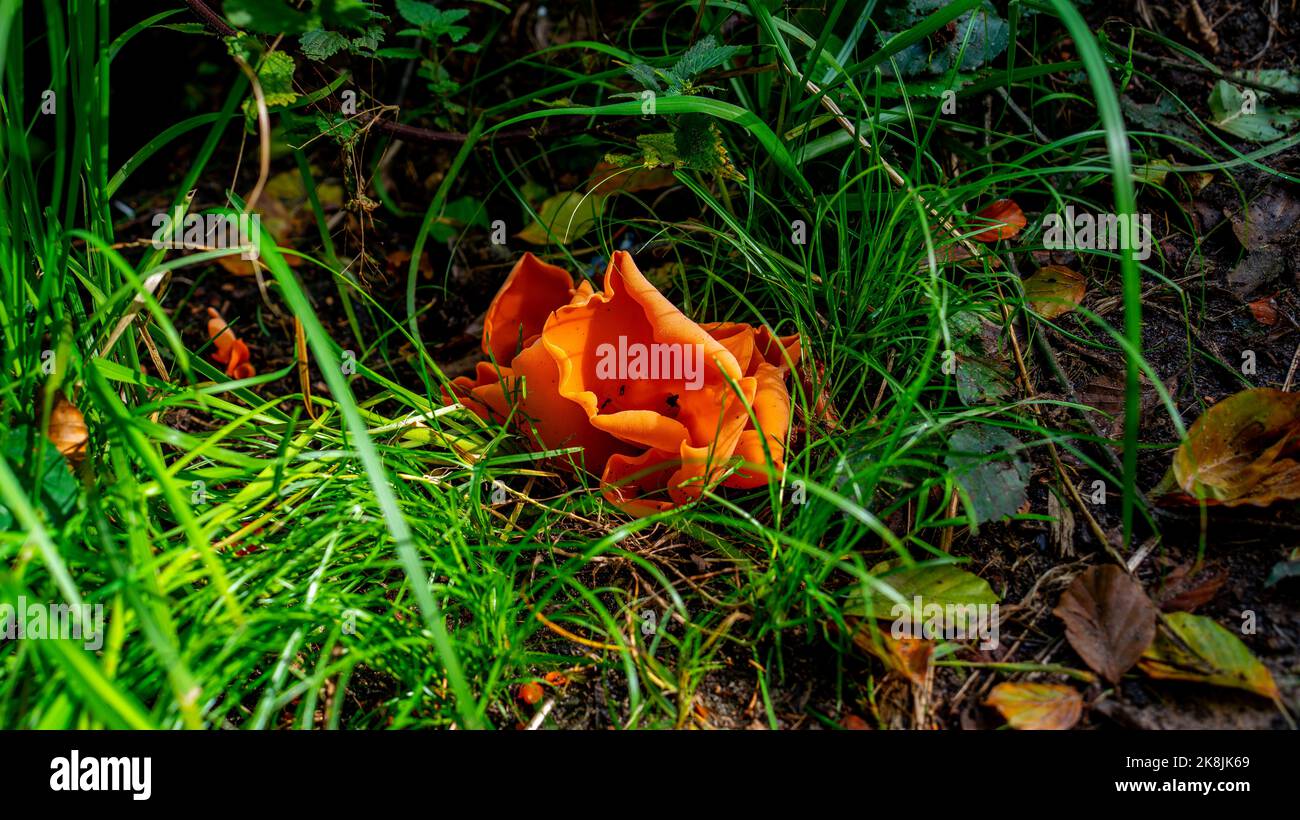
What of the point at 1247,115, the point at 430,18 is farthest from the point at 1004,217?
the point at 430,18

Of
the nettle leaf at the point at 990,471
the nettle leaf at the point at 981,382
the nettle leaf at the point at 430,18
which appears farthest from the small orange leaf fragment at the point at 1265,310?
the nettle leaf at the point at 430,18

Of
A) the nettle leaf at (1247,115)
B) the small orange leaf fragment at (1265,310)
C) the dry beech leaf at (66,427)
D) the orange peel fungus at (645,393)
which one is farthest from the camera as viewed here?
the nettle leaf at (1247,115)

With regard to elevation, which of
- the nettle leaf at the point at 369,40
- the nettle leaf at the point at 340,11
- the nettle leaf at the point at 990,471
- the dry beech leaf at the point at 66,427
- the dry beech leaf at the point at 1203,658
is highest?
the nettle leaf at the point at 369,40

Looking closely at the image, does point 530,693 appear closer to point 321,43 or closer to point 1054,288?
point 321,43

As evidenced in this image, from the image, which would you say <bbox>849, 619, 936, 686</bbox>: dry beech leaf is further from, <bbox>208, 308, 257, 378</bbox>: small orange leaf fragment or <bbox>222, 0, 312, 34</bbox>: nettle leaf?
<bbox>208, 308, 257, 378</bbox>: small orange leaf fragment

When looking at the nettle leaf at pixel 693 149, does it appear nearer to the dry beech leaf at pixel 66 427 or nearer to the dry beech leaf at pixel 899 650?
the dry beech leaf at pixel 899 650
